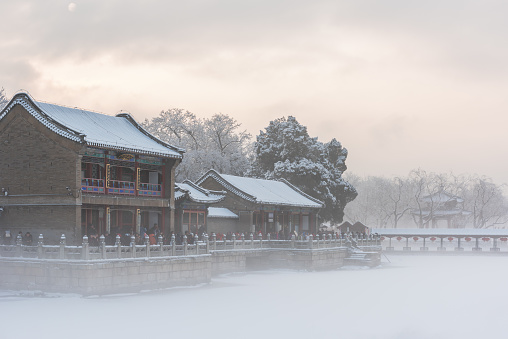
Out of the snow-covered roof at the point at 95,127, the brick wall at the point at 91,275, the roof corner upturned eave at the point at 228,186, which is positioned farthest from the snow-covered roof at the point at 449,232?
the brick wall at the point at 91,275

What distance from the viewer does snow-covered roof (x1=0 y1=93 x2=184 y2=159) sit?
34.4 metres

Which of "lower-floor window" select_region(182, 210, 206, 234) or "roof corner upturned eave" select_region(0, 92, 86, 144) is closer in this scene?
"roof corner upturned eave" select_region(0, 92, 86, 144)

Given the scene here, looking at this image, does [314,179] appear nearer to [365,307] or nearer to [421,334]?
[365,307]

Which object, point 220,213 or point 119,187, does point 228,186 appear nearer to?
point 220,213

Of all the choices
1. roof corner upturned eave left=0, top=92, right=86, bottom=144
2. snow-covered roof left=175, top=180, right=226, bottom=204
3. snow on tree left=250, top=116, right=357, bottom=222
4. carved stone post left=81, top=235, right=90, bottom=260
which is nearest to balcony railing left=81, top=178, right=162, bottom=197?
roof corner upturned eave left=0, top=92, right=86, bottom=144

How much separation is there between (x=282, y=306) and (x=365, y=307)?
150 inches

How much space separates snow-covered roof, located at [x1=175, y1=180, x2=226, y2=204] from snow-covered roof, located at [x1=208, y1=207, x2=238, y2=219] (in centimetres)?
169

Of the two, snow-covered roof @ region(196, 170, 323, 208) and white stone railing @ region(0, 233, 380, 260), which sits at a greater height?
snow-covered roof @ region(196, 170, 323, 208)

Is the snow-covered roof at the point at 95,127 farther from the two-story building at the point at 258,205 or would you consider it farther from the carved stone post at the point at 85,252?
the two-story building at the point at 258,205

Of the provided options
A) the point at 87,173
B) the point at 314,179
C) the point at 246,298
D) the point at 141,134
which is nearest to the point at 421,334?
the point at 246,298

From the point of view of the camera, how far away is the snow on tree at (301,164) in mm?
68125

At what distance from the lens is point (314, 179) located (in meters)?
68.2

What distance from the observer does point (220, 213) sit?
168 ft

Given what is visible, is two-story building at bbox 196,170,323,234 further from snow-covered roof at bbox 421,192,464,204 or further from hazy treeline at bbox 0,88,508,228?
snow-covered roof at bbox 421,192,464,204
